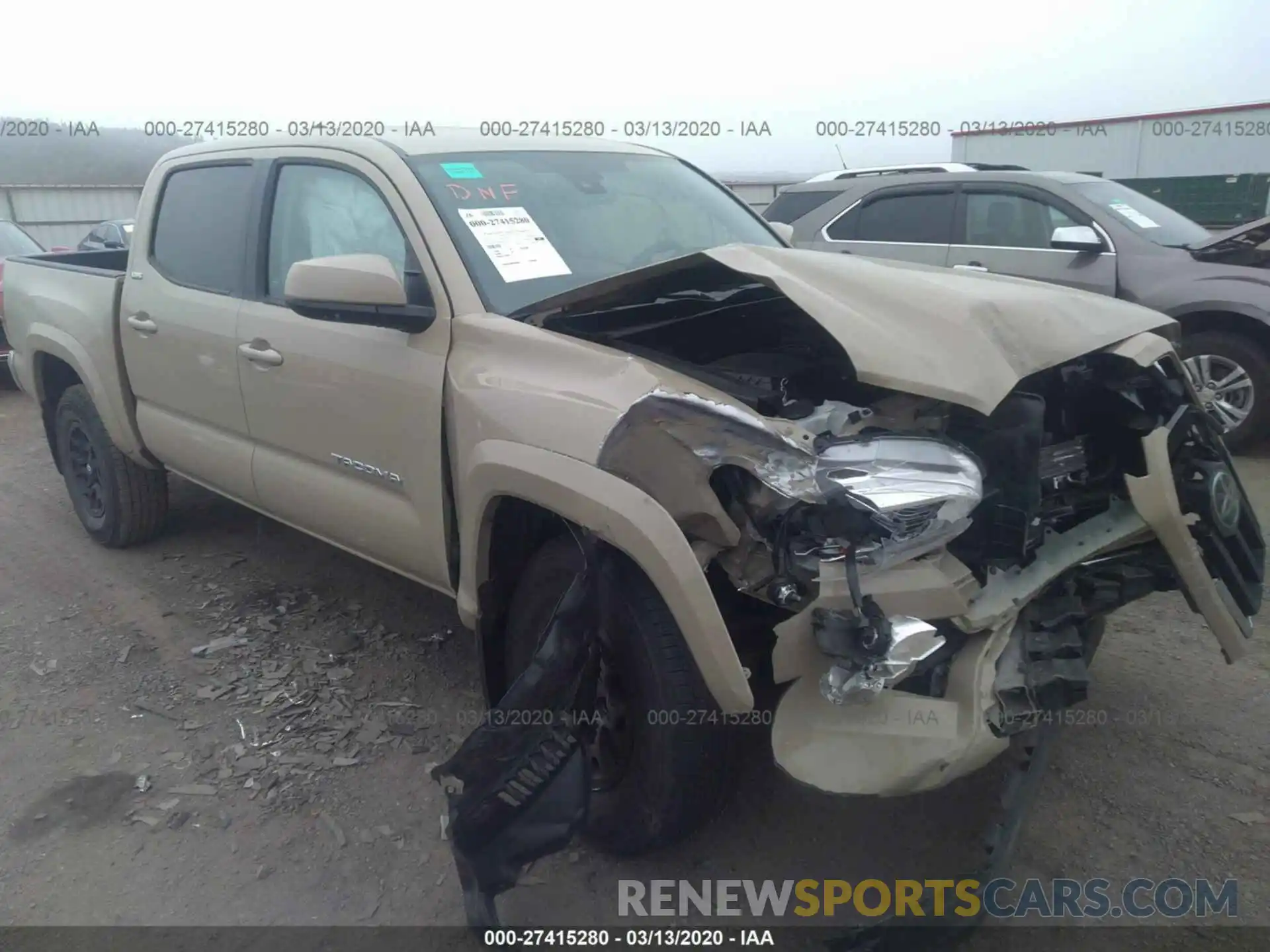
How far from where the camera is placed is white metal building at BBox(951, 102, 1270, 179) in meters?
16.0

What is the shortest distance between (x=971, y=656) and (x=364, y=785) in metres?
1.94

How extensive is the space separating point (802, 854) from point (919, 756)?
856 mm

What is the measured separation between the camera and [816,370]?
99.4 inches

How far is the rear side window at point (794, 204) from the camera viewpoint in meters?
7.98

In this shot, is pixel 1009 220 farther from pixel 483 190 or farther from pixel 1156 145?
pixel 1156 145

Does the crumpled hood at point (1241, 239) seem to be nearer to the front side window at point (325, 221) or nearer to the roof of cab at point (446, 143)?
the roof of cab at point (446, 143)

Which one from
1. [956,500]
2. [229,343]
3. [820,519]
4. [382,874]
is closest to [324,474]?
[229,343]

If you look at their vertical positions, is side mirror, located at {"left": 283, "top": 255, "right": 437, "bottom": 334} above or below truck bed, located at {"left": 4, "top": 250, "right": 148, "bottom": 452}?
above

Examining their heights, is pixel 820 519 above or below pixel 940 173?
below

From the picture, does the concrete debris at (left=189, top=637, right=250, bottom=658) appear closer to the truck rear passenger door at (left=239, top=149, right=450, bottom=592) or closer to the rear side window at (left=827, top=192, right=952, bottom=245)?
the truck rear passenger door at (left=239, top=149, right=450, bottom=592)

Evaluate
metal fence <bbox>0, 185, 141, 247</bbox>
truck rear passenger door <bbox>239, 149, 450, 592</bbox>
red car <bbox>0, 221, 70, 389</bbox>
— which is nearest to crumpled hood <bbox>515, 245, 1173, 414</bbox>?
truck rear passenger door <bbox>239, 149, 450, 592</bbox>

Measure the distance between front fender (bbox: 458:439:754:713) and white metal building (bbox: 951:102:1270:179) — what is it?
1691cm

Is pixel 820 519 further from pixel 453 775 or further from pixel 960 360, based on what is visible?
pixel 453 775

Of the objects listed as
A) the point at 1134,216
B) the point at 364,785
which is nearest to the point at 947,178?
the point at 1134,216
